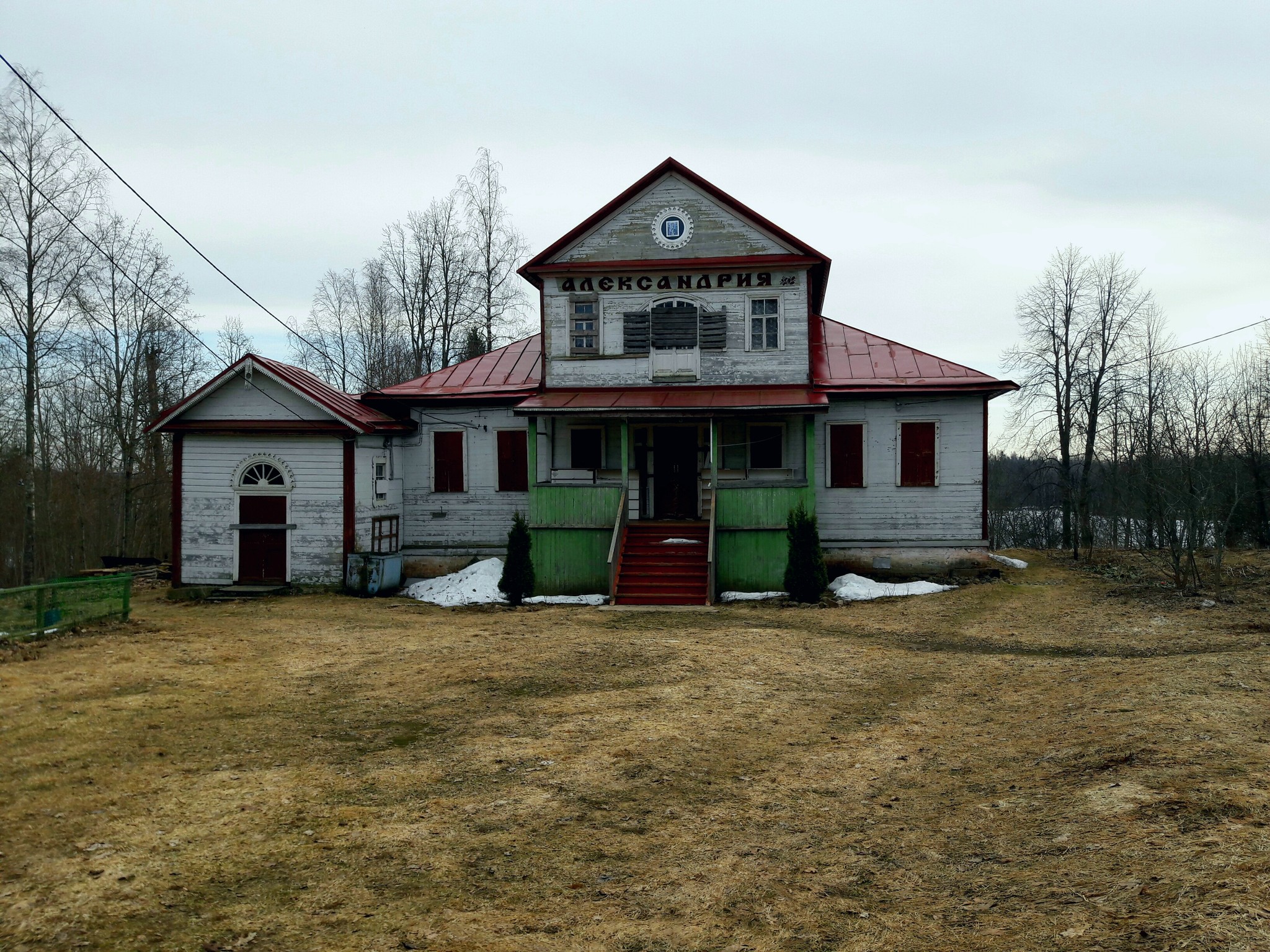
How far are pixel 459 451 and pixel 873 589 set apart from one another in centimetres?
970

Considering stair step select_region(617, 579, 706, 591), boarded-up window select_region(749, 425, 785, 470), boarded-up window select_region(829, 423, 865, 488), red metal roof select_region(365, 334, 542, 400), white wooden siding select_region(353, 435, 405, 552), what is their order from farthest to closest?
1. red metal roof select_region(365, 334, 542, 400)
2. boarded-up window select_region(749, 425, 785, 470)
3. boarded-up window select_region(829, 423, 865, 488)
4. white wooden siding select_region(353, 435, 405, 552)
5. stair step select_region(617, 579, 706, 591)

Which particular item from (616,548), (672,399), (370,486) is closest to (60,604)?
(370,486)

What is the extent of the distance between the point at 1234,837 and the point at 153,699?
9.53 m

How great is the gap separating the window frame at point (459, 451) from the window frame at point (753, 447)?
6.40m

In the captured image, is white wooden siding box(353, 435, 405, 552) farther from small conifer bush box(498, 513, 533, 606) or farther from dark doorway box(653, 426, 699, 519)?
dark doorway box(653, 426, 699, 519)

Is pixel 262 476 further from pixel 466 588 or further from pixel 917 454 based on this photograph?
pixel 917 454

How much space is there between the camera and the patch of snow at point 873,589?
690 inches

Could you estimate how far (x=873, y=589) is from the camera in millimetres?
17859

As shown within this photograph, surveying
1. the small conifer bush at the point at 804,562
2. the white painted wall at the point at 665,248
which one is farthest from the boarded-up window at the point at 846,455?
the white painted wall at the point at 665,248

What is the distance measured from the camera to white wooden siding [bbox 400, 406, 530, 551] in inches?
794

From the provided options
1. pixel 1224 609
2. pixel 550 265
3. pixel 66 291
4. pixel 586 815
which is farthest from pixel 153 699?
pixel 66 291

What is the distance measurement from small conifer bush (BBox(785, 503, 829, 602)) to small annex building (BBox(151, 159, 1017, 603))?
49 centimetres

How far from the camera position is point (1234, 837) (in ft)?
15.7

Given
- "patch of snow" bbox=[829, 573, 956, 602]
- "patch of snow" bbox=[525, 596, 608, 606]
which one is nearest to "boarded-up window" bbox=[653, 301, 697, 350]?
"patch of snow" bbox=[525, 596, 608, 606]
